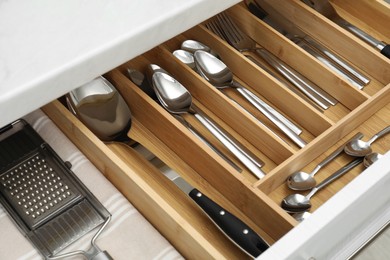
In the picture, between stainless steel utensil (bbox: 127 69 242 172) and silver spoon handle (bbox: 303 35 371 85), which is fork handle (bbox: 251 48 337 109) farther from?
stainless steel utensil (bbox: 127 69 242 172)

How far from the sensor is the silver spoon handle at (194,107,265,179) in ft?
3.33

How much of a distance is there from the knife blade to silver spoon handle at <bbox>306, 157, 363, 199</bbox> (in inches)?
6.4

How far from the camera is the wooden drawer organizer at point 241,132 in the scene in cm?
90

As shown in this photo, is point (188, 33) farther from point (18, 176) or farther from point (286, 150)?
point (18, 176)

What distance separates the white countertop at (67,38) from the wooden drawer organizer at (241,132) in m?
0.20

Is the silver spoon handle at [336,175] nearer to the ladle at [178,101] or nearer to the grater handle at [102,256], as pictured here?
the ladle at [178,101]

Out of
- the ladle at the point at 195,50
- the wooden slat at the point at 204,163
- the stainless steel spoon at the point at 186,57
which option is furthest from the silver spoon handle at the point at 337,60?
the wooden slat at the point at 204,163

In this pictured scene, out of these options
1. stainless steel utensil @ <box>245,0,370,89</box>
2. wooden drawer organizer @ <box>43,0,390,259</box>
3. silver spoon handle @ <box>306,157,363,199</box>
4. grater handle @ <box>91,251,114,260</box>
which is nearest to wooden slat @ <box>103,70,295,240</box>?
wooden drawer organizer @ <box>43,0,390,259</box>

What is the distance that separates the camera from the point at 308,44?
1.21 metres

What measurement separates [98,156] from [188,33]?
0.36m

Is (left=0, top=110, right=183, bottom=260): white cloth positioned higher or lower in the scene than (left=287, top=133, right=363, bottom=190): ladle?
higher

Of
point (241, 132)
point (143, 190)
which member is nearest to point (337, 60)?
point (241, 132)

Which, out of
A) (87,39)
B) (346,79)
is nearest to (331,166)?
(346,79)

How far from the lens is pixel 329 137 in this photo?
103 centimetres
